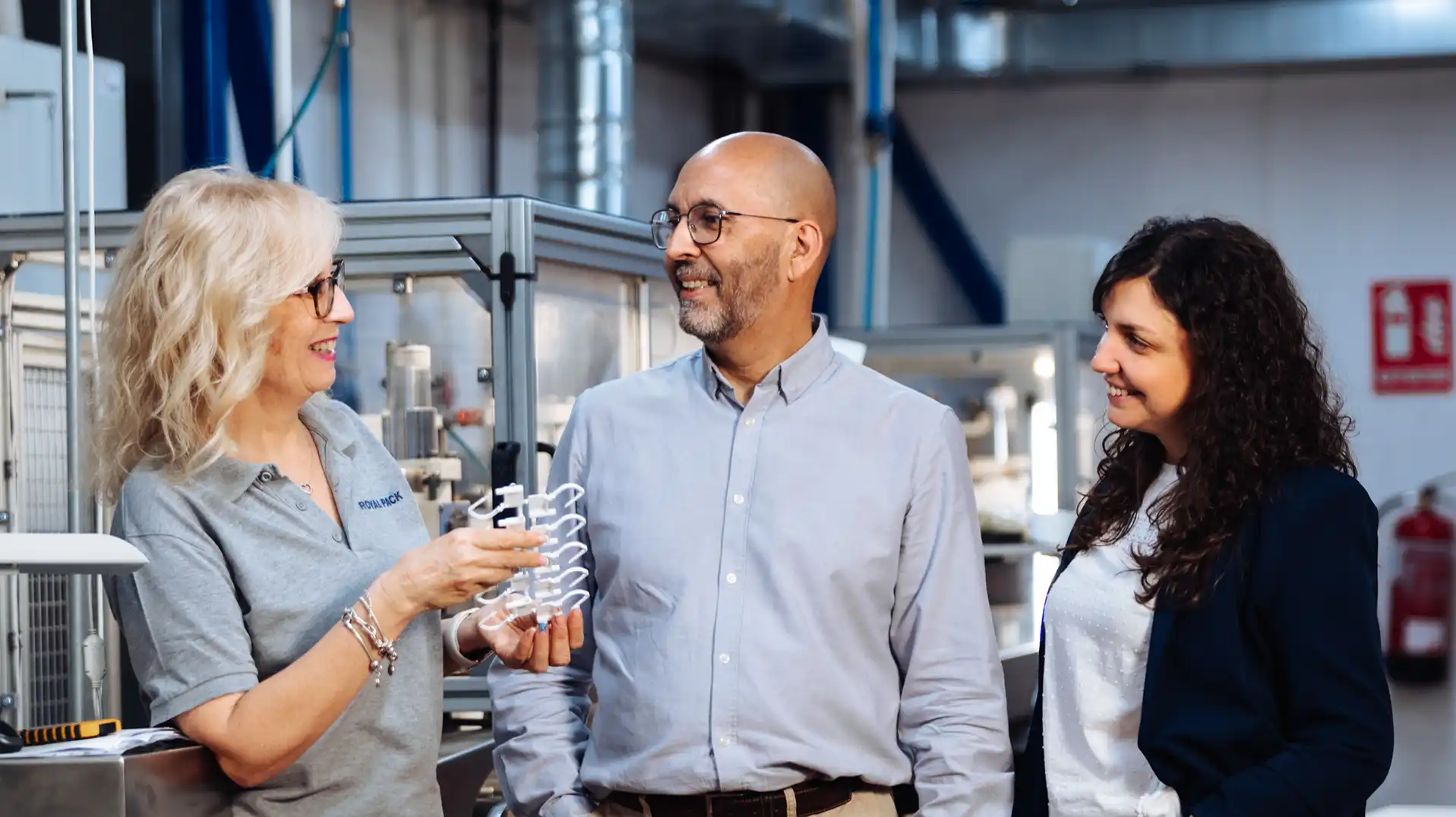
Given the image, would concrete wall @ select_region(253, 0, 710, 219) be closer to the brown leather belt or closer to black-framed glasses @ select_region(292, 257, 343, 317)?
black-framed glasses @ select_region(292, 257, 343, 317)

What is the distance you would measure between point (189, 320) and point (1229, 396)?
3.08ft

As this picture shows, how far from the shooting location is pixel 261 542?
139 centimetres

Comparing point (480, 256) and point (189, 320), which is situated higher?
point (480, 256)

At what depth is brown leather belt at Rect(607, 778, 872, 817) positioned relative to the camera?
4.85ft

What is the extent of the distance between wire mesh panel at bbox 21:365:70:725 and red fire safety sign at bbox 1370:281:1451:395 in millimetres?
5662

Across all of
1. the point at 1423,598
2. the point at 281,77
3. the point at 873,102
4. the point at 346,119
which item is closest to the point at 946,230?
the point at 873,102

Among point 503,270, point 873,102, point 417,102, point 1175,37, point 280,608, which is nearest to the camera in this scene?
point 280,608

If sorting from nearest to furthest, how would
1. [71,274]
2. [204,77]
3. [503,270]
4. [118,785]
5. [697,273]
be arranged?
[118,785], [697,273], [71,274], [503,270], [204,77]

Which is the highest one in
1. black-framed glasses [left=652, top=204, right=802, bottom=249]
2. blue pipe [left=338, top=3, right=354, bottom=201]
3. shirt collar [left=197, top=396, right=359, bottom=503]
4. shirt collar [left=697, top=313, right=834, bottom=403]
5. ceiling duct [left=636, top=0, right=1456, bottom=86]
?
ceiling duct [left=636, top=0, right=1456, bottom=86]

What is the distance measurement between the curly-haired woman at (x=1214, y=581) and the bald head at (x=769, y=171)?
32 cm

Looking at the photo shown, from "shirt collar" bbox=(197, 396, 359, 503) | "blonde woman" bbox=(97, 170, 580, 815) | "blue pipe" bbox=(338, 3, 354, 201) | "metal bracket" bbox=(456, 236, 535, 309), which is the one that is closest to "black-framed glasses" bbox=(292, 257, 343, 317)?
"blonde woman" bbox=(97, 170, 580, 815)

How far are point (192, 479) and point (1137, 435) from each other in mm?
927

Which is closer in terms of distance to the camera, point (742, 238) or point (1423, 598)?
point (742, 238)

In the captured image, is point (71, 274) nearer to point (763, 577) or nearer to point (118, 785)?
point (118, 785)
